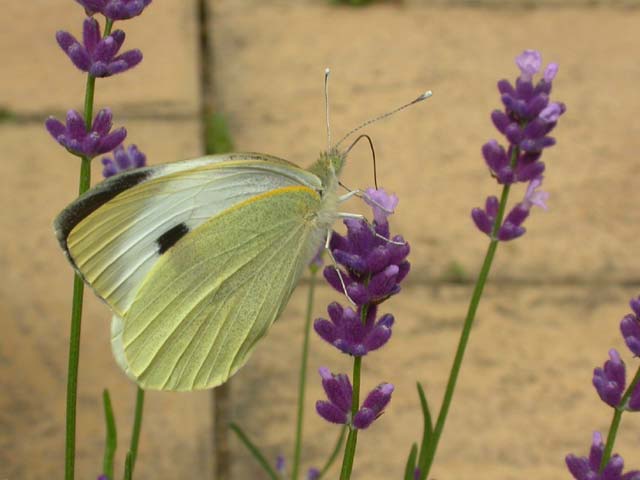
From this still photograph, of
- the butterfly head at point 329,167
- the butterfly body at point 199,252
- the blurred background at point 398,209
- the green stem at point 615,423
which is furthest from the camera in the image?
the blurred background at point 398,209

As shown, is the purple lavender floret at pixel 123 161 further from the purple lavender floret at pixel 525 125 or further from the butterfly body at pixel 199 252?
the purple lavender floret at pixel 525 125

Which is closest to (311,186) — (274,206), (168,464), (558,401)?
(274,206)

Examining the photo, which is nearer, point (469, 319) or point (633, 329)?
point (633, 329)

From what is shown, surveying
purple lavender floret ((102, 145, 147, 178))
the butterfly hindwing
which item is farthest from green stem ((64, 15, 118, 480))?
purple lavender floret ((102, 145, 147, 178))

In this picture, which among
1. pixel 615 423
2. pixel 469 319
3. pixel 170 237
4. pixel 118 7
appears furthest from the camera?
pixel 170 237

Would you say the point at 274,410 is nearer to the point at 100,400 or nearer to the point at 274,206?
the point at 100,400

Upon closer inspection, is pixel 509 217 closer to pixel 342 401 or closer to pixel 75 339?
pixel 342 401

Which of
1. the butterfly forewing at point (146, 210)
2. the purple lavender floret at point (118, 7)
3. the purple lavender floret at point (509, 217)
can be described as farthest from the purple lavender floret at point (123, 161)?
the purple lavender floret at point (509, 217)

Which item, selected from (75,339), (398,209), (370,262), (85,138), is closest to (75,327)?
(75,339)
